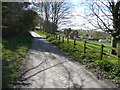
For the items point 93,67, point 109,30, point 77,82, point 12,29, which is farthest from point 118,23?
point 12,29

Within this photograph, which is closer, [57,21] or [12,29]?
[12,29]

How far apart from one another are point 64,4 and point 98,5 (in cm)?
1588

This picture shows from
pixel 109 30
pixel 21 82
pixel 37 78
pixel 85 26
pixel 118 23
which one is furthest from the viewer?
pixel 85 26

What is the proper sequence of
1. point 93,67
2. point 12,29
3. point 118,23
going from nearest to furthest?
point 93,67
point 118,23
point 12,29

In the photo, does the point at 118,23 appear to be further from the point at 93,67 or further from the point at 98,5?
the point at 93,67

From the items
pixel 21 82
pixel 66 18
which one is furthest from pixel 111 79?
pixel 66 18

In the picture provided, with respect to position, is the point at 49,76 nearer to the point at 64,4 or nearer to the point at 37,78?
the point at 37,78

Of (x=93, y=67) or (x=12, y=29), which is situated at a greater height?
(x=12, y=29)

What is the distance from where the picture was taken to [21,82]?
3975 mm

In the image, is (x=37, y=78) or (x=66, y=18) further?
(x=66, y=18)

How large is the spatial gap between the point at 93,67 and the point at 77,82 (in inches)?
83.0

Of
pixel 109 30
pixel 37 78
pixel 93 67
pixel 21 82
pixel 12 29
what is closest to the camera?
pixel 21 82

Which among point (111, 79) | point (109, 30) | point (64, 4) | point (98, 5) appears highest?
point (64, 4)

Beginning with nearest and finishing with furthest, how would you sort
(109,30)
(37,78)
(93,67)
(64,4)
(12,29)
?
(37,78) → (93,67) → (109,30) → (12,29) → (64,4)
